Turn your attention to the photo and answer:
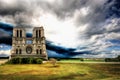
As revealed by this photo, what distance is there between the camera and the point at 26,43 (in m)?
100

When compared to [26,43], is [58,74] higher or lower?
lower

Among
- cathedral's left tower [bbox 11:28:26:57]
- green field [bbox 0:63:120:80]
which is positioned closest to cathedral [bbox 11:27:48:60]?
cathedral's left tower [bbox 11:28:26:57]

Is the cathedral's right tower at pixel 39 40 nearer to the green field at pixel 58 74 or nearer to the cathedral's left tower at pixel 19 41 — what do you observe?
the cathedral's left tower at pixel 19 41

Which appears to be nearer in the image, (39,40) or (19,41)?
(19,41)

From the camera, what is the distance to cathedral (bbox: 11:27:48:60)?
99.2m

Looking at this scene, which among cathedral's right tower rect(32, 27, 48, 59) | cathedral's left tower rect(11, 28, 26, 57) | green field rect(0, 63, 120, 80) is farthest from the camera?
cathedral's right tower rect(32, 27, 48, 59)

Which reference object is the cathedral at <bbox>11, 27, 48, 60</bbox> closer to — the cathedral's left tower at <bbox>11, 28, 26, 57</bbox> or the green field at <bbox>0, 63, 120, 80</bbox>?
the cathedral's left tower at <bbox>11, 28, 26, 57</bbox>

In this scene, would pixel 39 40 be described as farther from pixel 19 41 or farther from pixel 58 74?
pixel 58 74

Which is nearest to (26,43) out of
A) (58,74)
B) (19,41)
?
(19,41)

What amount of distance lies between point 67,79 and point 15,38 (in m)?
63.4

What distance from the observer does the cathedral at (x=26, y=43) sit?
99.2 meters

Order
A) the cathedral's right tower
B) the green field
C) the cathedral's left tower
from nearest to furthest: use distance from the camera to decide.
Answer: the green field → the cathedral's left tower → the cathedral's right tower

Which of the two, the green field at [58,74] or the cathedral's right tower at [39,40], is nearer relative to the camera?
the green field at [58,74]

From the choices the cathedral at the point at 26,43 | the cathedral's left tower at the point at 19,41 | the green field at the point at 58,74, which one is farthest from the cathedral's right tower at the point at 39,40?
the green field at the point at 58,74
